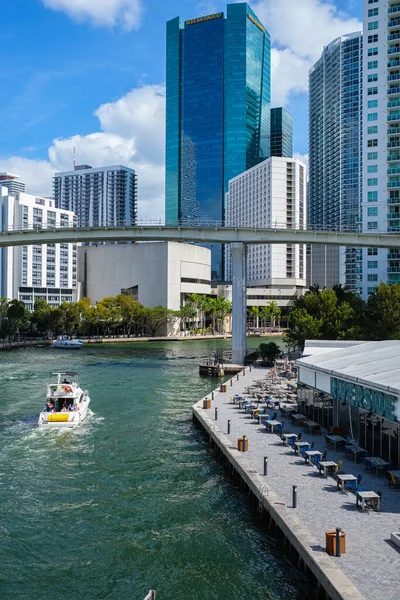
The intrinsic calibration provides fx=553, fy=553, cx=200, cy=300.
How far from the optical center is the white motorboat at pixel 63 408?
36.8 metres

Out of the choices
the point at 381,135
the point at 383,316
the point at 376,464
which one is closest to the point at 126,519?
the point at 376,464

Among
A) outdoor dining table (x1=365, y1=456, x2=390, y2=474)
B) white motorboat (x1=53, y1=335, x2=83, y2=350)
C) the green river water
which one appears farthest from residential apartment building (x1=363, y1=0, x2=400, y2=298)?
outdoor dining table (x1=365, y1=456, x2=390, y2=474)

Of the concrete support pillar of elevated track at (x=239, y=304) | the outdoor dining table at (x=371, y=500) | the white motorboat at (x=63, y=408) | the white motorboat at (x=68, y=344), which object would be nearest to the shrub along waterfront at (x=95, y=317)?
the white motorboat at (x=68, y=344)

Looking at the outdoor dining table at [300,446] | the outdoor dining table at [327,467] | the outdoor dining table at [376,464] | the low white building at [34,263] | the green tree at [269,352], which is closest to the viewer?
the outdoor dining table at [376,464]

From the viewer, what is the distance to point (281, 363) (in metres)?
66.1

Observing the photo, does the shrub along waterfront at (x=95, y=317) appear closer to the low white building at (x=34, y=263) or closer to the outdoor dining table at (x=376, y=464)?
the low white building at (x=34, y=263)

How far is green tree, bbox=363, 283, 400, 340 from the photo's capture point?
63.2 m

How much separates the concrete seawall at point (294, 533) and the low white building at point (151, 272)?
121 metres

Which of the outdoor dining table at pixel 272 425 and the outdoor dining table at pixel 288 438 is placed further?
A: the outdoor dining table at pixel 272 425

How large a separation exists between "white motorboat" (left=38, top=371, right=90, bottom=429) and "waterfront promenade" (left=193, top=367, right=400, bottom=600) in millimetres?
10125

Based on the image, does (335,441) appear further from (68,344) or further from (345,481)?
(68,344)

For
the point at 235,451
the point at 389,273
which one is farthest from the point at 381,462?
the point at 389,273

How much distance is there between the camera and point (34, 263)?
173 meters

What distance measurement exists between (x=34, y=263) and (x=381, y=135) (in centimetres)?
11236
